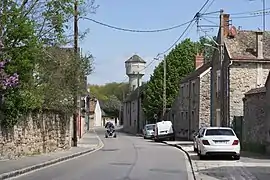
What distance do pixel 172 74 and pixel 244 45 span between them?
84.2 feet

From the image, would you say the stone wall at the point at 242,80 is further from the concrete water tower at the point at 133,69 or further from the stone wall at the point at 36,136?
the concrete water tower at the point at 133,69

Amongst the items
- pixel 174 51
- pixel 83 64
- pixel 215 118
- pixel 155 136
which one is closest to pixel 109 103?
pixel 174 51

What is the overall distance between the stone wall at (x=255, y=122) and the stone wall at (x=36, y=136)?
35.2ft

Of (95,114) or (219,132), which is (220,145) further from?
(95,114)

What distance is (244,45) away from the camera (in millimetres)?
45125

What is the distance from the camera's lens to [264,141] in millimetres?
29922

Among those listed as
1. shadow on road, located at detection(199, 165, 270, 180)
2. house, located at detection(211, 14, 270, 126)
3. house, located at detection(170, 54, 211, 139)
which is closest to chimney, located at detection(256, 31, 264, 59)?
house, located at detection(211, 14, 270, 126)

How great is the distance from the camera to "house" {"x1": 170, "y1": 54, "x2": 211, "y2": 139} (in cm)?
5297

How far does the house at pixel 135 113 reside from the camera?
88.8 meters

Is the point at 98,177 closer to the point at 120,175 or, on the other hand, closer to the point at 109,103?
the point at 120,175

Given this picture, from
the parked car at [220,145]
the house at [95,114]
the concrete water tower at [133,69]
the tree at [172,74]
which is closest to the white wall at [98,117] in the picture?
the house at [95,114]

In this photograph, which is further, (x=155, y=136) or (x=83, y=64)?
(x=155, y=136)

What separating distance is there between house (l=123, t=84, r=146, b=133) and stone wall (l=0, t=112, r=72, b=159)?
51130 mm

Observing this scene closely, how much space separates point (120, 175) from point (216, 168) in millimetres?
4711
